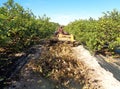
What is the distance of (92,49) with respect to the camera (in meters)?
26.3

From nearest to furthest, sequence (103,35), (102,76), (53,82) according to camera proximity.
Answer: (53,82), (102,76), (103,35)

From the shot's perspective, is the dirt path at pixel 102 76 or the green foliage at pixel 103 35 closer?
the dirt path at pixel 102 76

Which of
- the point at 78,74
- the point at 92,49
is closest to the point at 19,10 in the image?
the point at 92,49

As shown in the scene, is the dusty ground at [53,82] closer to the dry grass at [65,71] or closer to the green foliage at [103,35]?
the dry grass at [65,71]

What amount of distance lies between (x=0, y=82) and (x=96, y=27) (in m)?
16.5

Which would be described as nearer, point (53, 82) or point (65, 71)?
point (53, 82)

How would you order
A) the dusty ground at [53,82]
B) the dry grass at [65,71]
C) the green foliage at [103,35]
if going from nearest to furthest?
the dusty ground at [53,82]
the dry grass at [65,71]
the green foliage at [103,35]

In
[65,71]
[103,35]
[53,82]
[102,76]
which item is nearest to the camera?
[53,82]

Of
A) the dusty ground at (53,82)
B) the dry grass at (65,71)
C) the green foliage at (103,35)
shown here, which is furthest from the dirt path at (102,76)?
the green foliage at (103,35)

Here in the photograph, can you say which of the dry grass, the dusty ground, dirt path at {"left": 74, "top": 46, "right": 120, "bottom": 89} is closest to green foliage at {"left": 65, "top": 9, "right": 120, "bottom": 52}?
dirt path at {"left": 74, "top": 46, "right": 120, "bottom": 89}

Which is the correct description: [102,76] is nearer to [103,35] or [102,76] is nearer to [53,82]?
[53,82]

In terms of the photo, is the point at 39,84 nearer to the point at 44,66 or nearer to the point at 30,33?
the point at 44,66

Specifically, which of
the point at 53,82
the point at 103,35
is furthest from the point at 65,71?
the point at 103,35

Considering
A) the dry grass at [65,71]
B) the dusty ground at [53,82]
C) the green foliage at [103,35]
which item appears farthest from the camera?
the green foliage at [103,35]
